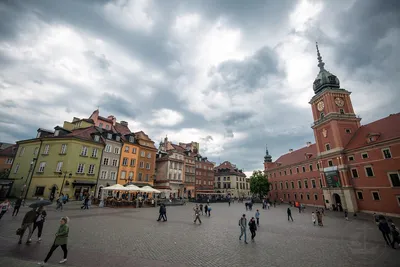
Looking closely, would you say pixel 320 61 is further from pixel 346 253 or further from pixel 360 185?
pixel 346 253

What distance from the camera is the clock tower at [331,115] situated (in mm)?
35969

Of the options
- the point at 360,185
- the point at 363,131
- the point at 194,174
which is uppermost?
the point at 363,131

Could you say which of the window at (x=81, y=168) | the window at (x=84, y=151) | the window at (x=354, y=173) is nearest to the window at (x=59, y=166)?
the window at (x=81, y=168)

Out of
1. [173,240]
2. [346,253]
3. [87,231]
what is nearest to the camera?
[346,253]

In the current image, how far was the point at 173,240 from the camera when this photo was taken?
10.2 metres

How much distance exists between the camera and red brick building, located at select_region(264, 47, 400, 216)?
27.0 m

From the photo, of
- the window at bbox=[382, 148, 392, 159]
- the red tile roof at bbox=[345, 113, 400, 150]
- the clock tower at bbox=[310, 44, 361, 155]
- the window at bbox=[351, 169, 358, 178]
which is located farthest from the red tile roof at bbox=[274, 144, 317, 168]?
the window at bbox=[382, 148, 392, 159]

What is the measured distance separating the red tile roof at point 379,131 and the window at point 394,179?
5282 millimetres

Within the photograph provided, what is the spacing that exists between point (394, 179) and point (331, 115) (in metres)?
14.9

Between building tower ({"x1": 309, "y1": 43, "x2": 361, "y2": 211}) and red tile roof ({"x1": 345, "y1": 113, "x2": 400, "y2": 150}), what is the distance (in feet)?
4.69

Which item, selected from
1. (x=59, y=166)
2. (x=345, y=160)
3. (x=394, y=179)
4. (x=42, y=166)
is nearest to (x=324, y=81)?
(x=345, y=160)

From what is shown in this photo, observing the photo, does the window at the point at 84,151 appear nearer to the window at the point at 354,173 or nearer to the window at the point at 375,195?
the window at the point at 354,173

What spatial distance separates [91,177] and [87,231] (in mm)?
25150

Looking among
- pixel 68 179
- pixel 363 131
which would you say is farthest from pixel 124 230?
pixel 363 131
